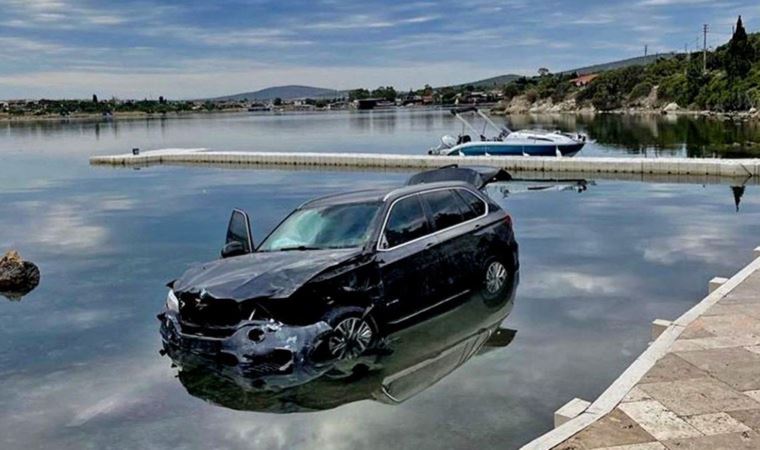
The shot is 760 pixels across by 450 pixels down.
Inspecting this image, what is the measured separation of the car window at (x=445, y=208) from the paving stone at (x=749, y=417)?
13.6ft

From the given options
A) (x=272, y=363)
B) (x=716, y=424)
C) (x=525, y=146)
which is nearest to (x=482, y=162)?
(x=525, y=146)

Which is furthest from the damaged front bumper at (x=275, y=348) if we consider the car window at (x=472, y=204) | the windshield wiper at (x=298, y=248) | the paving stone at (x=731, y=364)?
the paving stone at (x=731, y=364)

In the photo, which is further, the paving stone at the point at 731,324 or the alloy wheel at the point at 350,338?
the alloy wheel at the point at 350,338

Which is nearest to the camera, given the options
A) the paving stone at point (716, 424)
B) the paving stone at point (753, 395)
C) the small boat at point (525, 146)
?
the paving stone at point (716, 424)

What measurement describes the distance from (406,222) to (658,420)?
3.88 m

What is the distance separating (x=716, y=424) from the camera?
499cm

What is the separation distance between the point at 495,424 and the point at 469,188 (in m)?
4.34

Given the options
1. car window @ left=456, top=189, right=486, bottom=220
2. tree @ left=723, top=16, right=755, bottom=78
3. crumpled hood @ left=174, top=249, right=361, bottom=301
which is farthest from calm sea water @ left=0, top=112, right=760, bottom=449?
tree @ left=723, top=16, right=755, bottom=78

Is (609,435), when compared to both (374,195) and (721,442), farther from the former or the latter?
(374,195)

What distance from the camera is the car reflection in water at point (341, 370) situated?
259 inches

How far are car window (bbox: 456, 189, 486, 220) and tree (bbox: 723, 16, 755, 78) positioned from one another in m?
101

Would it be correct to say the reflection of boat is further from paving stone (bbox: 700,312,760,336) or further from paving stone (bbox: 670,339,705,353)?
paving stone (bbox: 670,339,705,353)

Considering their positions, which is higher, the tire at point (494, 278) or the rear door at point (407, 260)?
the rear door at point (407, 260)

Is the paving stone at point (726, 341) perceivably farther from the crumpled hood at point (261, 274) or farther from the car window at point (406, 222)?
the crumpled hood at point (261, 274)
